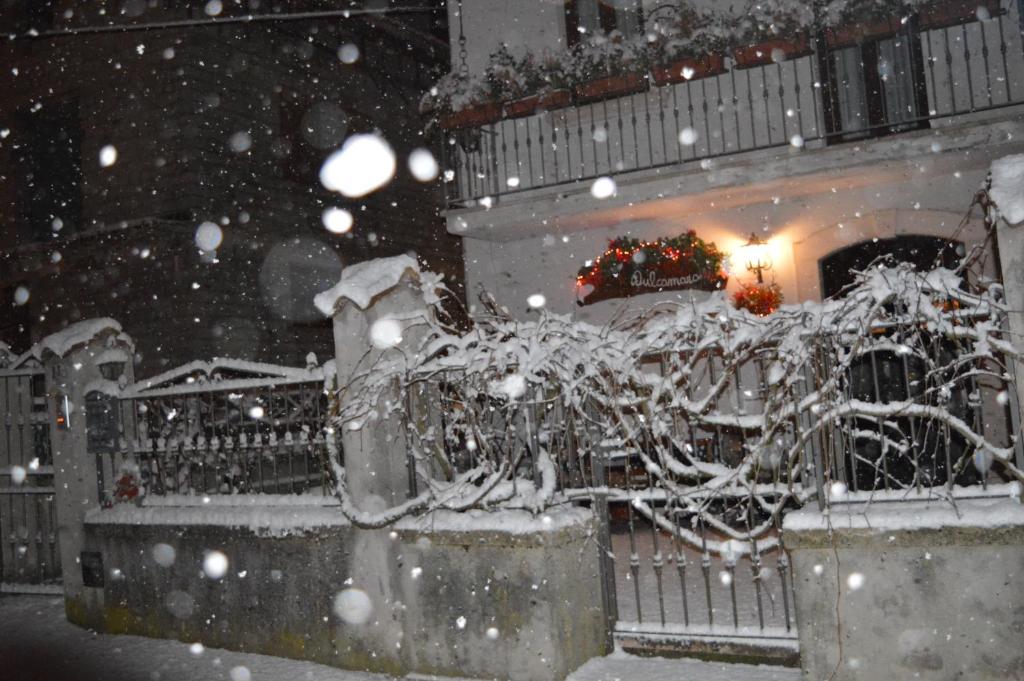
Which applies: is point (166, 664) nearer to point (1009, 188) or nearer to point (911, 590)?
point (911, 590)

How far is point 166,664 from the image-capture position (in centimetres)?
A: 575

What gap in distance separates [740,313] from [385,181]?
1049cm

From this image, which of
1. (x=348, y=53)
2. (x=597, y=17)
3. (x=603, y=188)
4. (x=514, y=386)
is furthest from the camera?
(x=348, y=53)

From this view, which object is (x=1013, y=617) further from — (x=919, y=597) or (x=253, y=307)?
(x=253, y=307)

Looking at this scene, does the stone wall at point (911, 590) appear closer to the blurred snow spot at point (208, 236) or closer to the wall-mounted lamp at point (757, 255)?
the wall-mounted lamp at point (757, 255)

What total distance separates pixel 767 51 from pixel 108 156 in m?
8.53

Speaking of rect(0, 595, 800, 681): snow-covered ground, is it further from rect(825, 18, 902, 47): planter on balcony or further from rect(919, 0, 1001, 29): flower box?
rect(919, 0, 1001, 29): flower box

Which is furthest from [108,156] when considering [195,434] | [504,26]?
[195,434]

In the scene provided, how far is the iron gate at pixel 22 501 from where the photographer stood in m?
7.91

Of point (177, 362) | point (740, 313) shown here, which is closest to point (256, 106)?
point (177, 362)

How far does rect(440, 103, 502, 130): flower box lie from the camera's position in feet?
32.9

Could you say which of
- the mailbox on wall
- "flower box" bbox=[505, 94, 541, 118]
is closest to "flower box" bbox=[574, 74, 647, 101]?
"flower box" bbox=[505, 94, 541, 118]

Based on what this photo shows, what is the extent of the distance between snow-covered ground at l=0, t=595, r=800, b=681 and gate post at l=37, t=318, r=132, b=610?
42cm

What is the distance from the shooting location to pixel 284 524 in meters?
5.62
